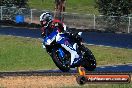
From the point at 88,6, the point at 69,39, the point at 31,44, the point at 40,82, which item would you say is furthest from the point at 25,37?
the point at 88,6

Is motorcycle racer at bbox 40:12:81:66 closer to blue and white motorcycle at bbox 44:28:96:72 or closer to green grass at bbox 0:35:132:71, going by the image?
blue and white motorcycle at bbox 44:28:96:72

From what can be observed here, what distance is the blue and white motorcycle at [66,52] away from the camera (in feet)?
43.2

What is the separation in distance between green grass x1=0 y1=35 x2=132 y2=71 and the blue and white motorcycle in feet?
46.3

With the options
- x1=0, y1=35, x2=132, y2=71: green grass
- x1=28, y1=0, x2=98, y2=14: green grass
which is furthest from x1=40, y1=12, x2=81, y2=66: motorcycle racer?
x1=28, y1=0, x2=98, y2=14: green grass

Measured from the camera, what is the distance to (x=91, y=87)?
648 inches

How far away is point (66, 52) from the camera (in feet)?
44.3

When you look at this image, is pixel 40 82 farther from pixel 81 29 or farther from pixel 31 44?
pixel 81 29

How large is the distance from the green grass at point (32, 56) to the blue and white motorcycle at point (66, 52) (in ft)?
46.3

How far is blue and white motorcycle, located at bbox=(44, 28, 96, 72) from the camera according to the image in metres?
13.2

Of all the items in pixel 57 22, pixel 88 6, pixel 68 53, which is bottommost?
pixel 88 6

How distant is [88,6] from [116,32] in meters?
38.4

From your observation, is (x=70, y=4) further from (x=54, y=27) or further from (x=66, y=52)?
(x=54, y=27)

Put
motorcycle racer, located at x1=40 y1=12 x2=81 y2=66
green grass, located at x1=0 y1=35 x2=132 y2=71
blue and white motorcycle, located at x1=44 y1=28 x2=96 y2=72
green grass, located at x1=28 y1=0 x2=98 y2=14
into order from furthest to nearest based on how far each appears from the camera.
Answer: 1. green grass, located at x1=28 y1=0 x2=98 y2=14
2. green grass, located at x1=0 y1=35 x2=132 y2=71
3. blue and white motorcycle, located at x1=44 y1=28 x2=96 y2=72
4. motorcycle racer, located at x1=40 y1=12 x2=81 y2=66

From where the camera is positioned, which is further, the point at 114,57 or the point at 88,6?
the point at 88,6
